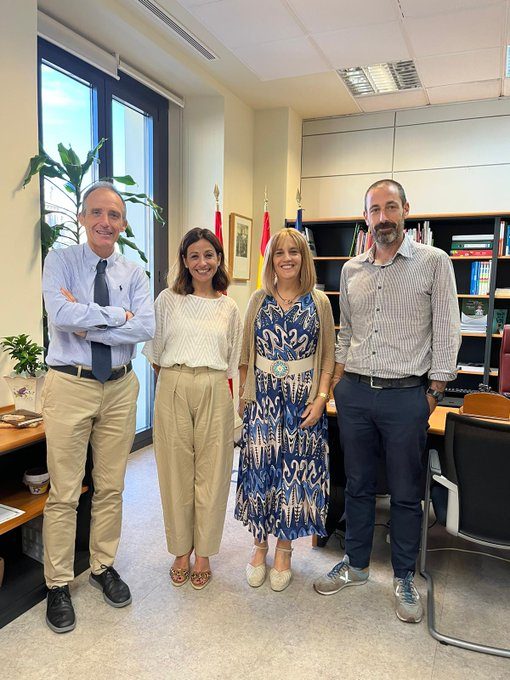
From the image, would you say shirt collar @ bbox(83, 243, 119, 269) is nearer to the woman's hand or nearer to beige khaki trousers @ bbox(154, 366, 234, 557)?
beige khaki trousers @ bbox(154, 366, 234, 557)

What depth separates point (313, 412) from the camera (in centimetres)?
209

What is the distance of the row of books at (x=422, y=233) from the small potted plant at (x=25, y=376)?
3.18 meters

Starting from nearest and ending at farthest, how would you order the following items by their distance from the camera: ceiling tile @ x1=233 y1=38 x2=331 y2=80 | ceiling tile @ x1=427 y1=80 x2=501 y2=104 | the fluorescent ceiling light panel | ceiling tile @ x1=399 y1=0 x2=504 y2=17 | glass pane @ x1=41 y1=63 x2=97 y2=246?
ceiling tile @ x1=399 y1=0 x2=504 y2=17 → glass pane @ x1=41 y1=63 x2=97 y2=246 → ceiling tile @ x1=233 y1=38 x2=331 y2=80 → the fluorescent ceiling light panel → ceiling tile @ x1=427 y1=80 x2=501 y2=104

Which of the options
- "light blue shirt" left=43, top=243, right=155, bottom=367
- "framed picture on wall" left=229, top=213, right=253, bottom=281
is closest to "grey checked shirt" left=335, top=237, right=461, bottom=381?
"light blue shirt" left=43, top=243, right=155, bottom=367

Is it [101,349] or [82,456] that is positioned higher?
[101,349]

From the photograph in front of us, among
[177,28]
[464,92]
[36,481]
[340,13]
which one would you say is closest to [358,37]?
[340,13]

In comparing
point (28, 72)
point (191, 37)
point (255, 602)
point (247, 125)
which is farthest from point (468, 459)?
point (247, 125)

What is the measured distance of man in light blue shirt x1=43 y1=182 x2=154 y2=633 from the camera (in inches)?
74.1

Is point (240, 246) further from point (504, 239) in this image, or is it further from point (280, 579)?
point (280, 579)

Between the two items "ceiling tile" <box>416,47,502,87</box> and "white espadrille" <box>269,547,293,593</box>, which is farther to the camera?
"ceiling tile" <box>416,47,502,87</box>

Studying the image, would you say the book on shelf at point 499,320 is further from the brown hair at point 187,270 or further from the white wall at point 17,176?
the white wall at point 17,176

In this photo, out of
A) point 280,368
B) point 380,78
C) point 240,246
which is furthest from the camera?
point 240,246

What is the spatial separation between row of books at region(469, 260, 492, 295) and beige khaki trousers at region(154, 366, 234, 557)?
2835 millimetres

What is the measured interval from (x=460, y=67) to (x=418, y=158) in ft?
3.06
